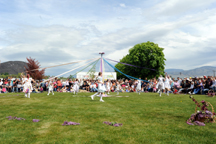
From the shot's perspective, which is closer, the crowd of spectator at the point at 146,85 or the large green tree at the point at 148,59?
the crowd of spectator at the point at 146,85

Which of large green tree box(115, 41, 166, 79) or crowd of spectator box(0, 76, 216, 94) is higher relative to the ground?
large green tree box(115, 41, 166, 79)

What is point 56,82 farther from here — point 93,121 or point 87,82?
point 93,121

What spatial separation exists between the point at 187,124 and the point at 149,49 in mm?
44170

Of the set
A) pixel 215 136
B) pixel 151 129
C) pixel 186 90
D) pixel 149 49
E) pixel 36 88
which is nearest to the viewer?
pixel 215 136

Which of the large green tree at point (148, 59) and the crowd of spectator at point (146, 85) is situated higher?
the large green tree at point (148, 59)

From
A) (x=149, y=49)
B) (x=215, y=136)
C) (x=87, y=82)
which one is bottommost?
(x=215, y=136)

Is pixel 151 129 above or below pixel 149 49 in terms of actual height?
below

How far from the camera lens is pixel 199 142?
4535mm

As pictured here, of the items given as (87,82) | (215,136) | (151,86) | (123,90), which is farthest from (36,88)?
(215,136)

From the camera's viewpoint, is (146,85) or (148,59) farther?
(148,59)

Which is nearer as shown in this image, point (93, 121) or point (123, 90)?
point (93, 121)

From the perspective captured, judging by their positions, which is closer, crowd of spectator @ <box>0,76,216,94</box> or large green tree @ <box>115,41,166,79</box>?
crowd of spectator @ <box>0,76,216,94</box>

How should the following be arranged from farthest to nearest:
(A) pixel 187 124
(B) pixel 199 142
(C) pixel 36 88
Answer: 1. (C) pixel 36 88
2. (A) pixel 187 124
3. (B) pixel 199 142

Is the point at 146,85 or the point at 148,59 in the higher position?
the point at 148,59
